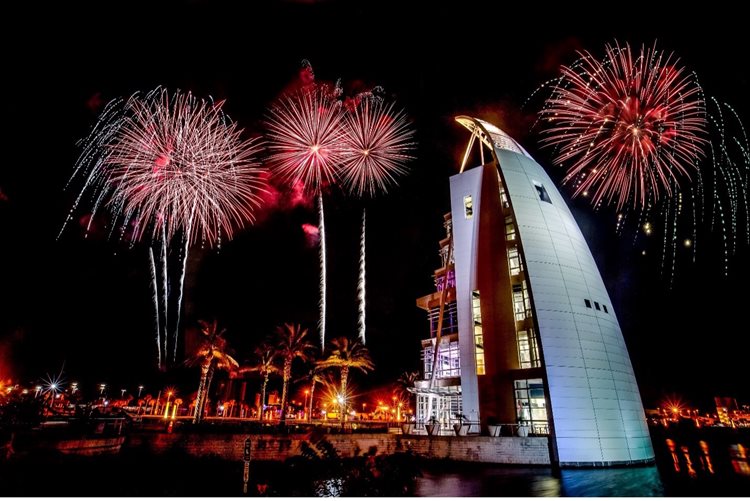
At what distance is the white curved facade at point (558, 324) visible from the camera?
78.7 ft

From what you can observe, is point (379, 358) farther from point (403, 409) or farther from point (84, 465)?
point (84, 465)

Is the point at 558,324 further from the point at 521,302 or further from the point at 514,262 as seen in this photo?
the point at 514,262

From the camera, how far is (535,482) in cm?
1728

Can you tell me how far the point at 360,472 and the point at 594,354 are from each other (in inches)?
896

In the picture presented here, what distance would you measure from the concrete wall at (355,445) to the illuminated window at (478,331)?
7.49 m

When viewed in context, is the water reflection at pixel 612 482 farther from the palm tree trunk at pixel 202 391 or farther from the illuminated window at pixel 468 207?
the palm tree trunk at pixel 202 391

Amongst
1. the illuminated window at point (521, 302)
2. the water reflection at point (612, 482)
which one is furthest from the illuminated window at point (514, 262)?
the water reflection at point (612, 482)

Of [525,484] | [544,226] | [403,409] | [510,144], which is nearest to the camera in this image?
[525,484]

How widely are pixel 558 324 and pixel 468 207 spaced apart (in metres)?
13.7

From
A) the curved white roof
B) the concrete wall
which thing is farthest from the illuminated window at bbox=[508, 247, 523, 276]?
the concrete wall

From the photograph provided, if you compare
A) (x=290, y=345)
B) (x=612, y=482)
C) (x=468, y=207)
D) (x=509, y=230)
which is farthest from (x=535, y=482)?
(x=290, y=345)

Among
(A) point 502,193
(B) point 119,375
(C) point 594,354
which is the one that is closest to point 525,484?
(C) point 594,354

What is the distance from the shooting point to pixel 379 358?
9569 cm

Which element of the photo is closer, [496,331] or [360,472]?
[360,472]
